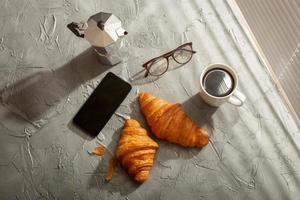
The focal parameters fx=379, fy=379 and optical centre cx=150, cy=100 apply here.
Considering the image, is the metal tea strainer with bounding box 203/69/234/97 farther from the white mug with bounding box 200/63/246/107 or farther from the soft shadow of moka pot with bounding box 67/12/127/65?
the soft shadow of moka pot with bounding box 67/12/127/65

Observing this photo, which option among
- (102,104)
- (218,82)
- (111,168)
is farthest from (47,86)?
(218,82)

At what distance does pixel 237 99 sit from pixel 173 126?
15cm

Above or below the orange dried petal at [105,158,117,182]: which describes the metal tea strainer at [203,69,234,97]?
above

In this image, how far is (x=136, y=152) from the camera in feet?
2.56

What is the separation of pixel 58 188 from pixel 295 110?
57 cm

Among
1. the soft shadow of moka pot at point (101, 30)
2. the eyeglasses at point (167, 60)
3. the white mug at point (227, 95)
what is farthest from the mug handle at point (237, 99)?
the soft shadow of moka pot at point (101, 30)

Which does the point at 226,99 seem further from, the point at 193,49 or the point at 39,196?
the point at 39,196

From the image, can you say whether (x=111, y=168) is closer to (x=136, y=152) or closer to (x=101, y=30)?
(x=136, y=152)

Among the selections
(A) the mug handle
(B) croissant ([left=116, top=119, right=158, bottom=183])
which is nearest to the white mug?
(A) the mug handle

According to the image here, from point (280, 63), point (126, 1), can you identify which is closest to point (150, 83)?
point (126, 1)

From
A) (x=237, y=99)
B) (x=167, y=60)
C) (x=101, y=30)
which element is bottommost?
(x=237, y=99)

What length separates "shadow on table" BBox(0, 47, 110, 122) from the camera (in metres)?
0.87

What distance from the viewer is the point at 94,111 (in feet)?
2.78

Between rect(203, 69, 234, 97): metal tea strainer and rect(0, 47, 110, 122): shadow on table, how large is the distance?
24 cm
